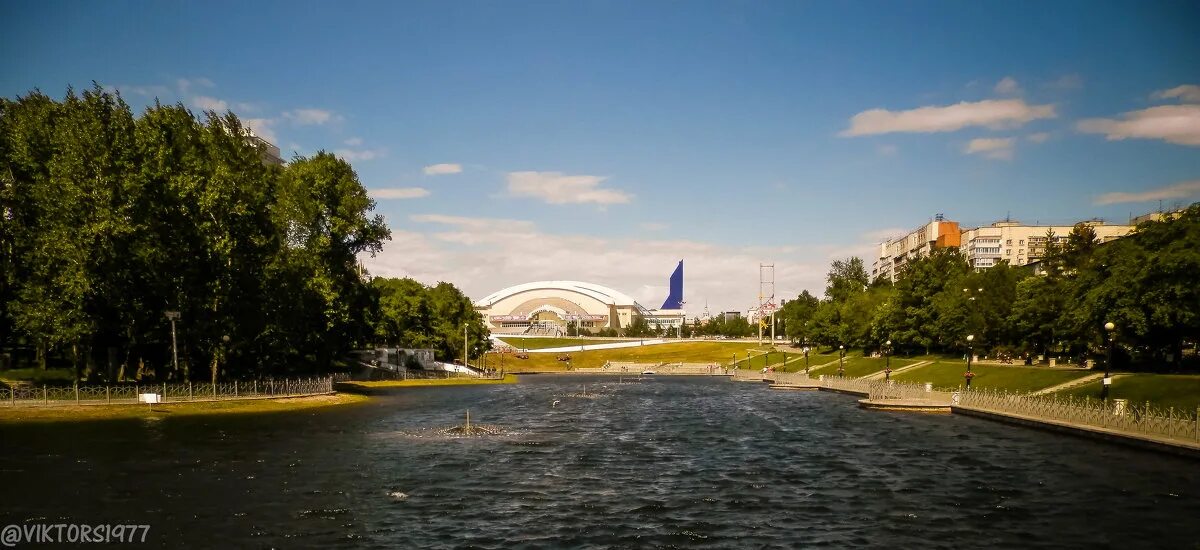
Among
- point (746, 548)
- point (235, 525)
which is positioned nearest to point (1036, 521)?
point (746, 548)

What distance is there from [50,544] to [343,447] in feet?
66.3


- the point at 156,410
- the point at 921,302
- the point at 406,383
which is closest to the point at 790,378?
the point at 921,302

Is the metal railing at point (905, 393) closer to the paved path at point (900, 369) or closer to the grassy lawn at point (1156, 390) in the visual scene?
the grassy lawn at point (1156, 390)

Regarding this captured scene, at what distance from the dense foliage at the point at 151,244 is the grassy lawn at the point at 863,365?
7263cm

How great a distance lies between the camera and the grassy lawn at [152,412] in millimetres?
50562

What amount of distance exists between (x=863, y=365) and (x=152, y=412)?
321 feet

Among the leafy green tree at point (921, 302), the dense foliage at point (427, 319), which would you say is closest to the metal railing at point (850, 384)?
A: the leafy green tree at point (921, 302)

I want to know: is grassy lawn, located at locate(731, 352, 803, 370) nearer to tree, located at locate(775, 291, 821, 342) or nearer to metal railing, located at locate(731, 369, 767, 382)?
tree, located at locate(775, 291, 821, 342)

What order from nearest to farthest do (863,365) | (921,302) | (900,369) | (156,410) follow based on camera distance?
(156,410), (900,369), (921,302), (863,365)

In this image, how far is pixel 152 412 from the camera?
5550cm

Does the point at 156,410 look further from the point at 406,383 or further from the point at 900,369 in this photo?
the point at 900,369

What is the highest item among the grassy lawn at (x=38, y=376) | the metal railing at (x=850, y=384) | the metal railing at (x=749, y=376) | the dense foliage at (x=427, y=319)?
the dense foliage at (x=427, y=319)

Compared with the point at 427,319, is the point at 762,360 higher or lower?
lower

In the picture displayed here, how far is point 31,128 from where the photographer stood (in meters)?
62.4
